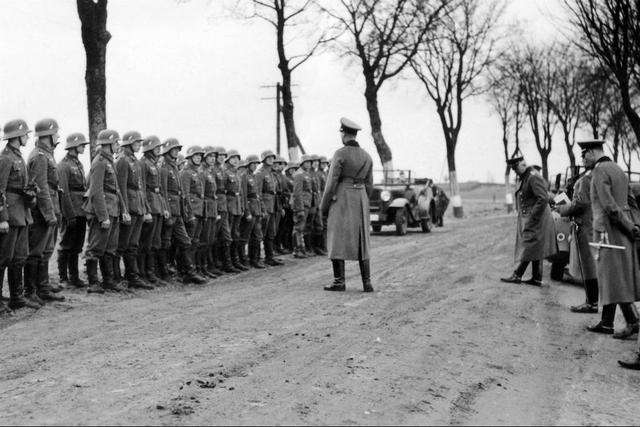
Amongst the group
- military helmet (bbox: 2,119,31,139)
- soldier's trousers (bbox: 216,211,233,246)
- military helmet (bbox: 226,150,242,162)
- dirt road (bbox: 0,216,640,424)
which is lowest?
dirt road (bbox: 0,216,640,424)

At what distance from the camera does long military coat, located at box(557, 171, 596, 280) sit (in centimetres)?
991

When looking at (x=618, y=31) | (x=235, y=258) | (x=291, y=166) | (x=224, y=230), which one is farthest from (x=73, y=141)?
(x=618, y=31)

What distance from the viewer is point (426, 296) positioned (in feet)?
35.6

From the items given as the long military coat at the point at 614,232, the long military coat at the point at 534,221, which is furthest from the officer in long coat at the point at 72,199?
the long military coat at the point at 614,232

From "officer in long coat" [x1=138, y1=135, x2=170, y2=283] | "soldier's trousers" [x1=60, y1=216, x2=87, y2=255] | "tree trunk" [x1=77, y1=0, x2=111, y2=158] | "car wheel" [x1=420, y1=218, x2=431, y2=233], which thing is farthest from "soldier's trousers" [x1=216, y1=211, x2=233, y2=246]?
"car wheel" [x1=420, y1=218, x2=431, y2=233]

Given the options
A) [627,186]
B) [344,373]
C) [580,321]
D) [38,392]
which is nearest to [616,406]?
[344,373]

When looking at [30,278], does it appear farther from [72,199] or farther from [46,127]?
[46,127]

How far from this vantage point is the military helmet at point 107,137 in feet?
36.2

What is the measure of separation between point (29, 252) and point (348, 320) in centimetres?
405

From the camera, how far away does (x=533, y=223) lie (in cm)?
1248

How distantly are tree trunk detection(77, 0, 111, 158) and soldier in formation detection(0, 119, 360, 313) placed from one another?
10.4 ft

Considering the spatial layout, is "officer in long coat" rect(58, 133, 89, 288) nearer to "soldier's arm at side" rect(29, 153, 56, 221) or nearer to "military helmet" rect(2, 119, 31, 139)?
"soldier's arm at side" rect(29, 153, 56, 221)

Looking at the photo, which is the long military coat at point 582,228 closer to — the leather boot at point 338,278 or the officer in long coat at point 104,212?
the leather boot at point 338,278

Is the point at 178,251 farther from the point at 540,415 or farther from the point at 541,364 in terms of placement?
the point at 540,415
